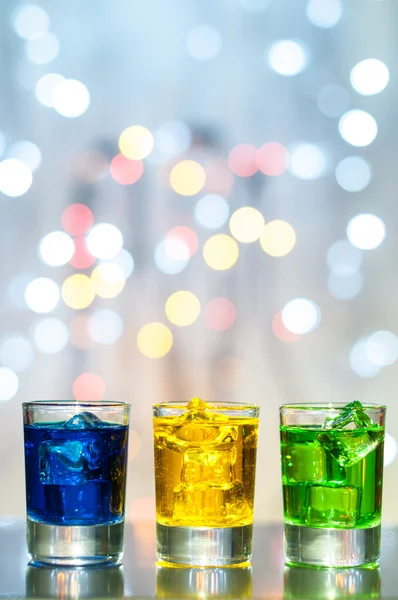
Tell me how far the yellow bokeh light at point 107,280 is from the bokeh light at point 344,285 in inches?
20.6

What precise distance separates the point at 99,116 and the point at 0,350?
0.65 meters

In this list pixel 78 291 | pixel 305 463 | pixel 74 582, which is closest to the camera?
pixel 74 582

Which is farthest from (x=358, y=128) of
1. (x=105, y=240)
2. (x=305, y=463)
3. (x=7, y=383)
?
(x=305, y=463)

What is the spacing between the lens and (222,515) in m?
0.96

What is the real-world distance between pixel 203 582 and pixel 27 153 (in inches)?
57.9

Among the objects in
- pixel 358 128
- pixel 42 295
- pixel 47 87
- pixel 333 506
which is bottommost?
pixel 333 506

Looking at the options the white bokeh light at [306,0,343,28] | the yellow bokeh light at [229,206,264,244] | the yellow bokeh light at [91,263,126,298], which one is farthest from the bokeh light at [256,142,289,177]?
the yellow bokeh light at [91,263,126,298]

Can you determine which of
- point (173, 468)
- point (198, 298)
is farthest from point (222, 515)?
point (198, 298)

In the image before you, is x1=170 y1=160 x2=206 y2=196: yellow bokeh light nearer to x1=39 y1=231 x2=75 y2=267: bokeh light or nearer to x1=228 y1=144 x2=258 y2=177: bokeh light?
x1=228 y1=144 x2=258 y2=177: bokeh light

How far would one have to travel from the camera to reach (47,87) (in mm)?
2131

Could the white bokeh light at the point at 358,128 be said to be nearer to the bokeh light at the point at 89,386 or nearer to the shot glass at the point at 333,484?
the bokeh light at the point at 89,386

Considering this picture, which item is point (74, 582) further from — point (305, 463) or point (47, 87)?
point (47, 87)

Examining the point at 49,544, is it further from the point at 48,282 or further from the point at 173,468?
the point at 48,282

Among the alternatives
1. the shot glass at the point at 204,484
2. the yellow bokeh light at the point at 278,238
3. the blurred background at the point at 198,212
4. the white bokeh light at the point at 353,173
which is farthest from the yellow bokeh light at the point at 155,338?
the shot glass at the point at 204,484
